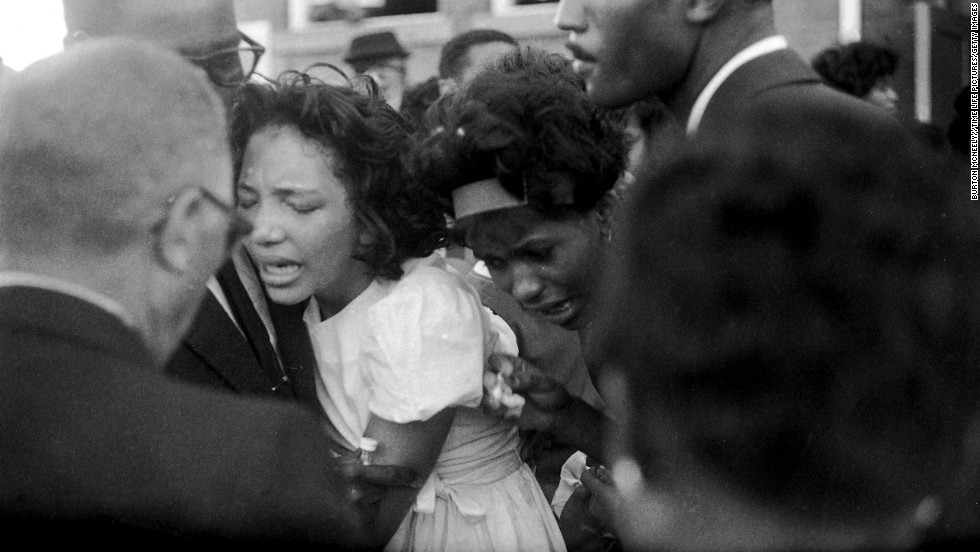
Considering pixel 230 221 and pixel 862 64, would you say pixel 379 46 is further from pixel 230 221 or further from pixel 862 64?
pixel 230 221

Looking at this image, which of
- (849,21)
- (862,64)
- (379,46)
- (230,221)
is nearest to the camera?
(230,221)

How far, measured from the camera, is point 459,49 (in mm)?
2959

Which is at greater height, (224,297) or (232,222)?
(232,222)

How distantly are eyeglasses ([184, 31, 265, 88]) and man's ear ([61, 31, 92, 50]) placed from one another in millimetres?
157

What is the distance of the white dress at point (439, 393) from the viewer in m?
1.67

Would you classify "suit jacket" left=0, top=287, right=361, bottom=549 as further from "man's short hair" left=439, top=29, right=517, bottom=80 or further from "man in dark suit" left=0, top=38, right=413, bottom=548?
"man's short hair" left=439, top=29, right=517, bottom=80

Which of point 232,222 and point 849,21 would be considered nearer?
point 232,222

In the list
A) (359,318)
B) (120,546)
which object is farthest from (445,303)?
(120,546)

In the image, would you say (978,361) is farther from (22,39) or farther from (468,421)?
(22,39)

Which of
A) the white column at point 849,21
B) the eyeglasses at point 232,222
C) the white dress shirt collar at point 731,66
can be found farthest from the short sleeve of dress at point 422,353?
the white column at point 849,21

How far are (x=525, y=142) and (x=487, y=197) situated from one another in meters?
0.11

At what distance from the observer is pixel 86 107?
1243mm

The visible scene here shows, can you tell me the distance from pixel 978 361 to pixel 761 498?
0.84 ft

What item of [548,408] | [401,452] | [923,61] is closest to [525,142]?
[548,408]
